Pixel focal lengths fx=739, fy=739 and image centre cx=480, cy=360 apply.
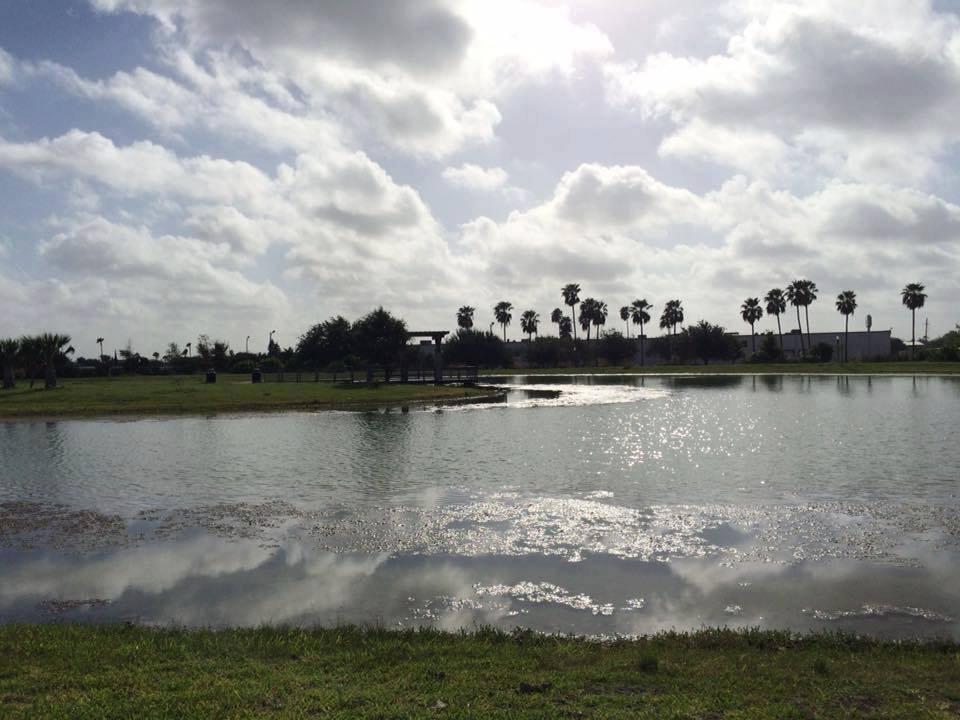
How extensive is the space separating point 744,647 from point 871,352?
172569 millimetres

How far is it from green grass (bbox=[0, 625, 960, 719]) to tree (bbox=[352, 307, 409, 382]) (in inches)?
2659

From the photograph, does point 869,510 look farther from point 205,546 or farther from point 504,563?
point 205,546

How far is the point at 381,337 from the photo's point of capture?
76.3 meters

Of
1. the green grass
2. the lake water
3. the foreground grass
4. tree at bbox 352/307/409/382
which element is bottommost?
the lake water

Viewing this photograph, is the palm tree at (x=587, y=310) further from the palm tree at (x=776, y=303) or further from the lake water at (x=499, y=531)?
the lake water at (x=499, y=531)

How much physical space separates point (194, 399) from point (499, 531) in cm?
3972

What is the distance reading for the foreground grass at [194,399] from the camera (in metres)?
44.7

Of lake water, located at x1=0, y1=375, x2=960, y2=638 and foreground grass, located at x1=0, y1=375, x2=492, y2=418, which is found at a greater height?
foreground grass, located at x1=0, y1=375, x2=492, y2=418

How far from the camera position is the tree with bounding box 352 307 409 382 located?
76000 millimetres

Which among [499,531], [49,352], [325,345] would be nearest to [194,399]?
[49,352]

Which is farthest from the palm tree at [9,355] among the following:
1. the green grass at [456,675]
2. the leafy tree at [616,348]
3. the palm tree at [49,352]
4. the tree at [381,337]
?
the leafy tree at [616,348]

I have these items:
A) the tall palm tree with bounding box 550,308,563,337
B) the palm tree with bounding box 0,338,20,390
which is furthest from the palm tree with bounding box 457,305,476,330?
the palm tree with bounding box 0,338,20,390

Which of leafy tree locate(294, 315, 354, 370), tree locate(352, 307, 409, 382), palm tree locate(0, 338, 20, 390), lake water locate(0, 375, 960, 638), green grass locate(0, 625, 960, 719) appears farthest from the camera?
leafy tree locate(294, 315, 354, 370)

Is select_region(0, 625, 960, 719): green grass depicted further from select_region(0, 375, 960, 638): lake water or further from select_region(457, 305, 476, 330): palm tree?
select_region(457, 305, 476, 330): palm tree
